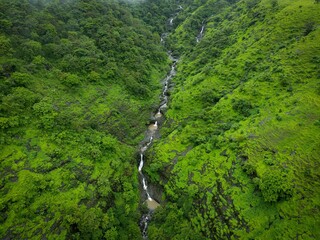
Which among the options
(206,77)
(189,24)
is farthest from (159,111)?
(189,24)

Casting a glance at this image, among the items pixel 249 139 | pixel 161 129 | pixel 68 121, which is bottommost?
pixel 249 139

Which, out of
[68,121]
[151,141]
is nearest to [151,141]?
[151,141]

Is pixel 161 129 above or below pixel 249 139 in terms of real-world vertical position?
above

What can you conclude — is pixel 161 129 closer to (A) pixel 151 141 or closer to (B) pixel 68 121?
(A) pixel 151 141

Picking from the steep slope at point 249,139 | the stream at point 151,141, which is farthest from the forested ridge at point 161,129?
the stream at point 151,141

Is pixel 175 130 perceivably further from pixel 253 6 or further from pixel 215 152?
pixel 253 6

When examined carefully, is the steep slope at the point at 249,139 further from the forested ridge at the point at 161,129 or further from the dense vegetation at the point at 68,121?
the dense vegetation at the point at 68,121
